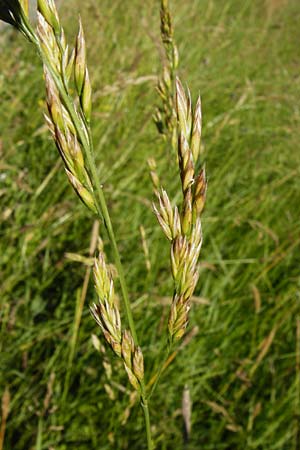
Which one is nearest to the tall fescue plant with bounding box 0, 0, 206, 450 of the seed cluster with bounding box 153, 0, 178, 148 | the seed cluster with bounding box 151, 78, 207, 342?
the seed cluster with bounding box 151, 78, 207, 342

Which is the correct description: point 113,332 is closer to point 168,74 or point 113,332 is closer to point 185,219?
point 185,219

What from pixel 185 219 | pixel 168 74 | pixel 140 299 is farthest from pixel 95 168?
pixel 140 299

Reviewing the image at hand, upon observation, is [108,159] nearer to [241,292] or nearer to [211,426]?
[241,292]

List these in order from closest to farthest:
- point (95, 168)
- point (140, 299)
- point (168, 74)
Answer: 1. point (95, 168)
2. point (168, 74)
3. point (140, 299)

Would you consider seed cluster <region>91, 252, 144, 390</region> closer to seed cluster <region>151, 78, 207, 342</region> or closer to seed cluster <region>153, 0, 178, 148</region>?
seed cluster <region>151, 78, 207, 342</region>

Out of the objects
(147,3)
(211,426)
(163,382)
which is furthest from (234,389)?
(147,3)

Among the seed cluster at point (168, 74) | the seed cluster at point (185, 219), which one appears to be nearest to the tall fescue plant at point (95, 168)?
the seed cluster at point (185, 219)
